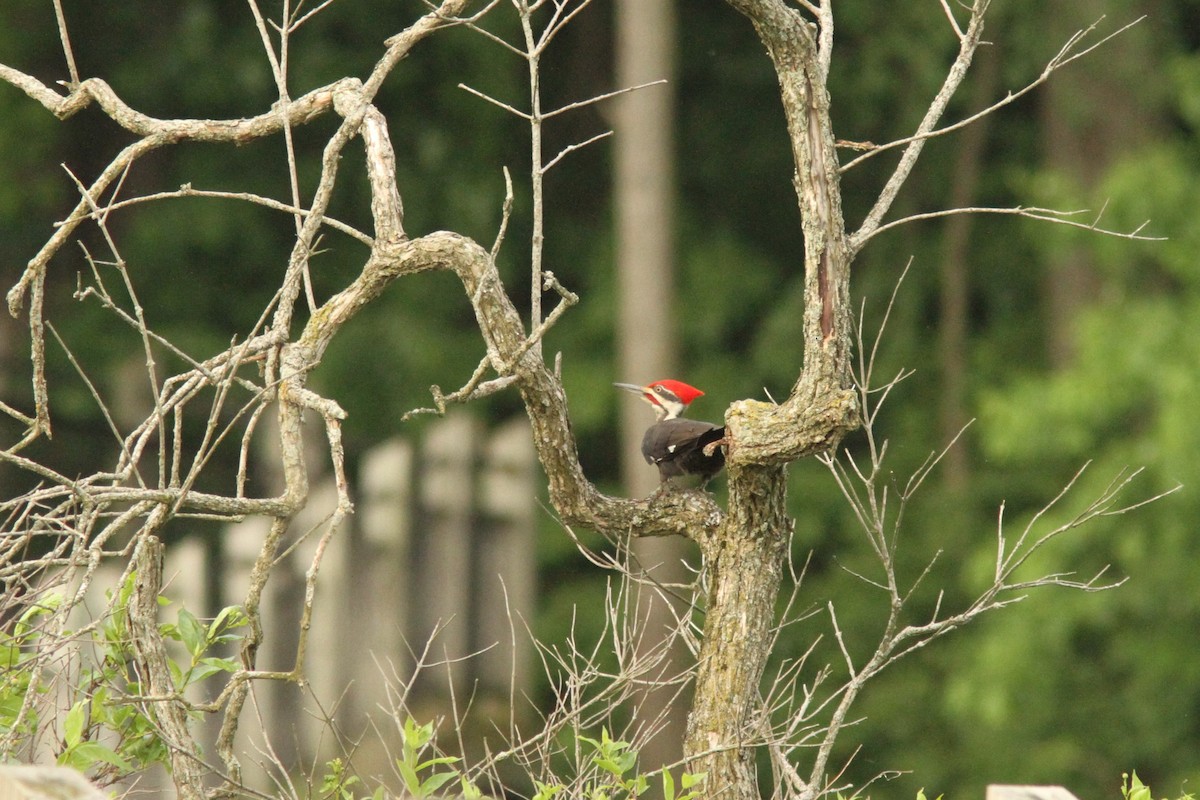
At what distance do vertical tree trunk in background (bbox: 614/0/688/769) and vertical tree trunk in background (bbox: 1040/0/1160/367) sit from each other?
234cm

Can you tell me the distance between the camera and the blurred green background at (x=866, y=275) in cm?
827

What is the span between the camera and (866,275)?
9.73m

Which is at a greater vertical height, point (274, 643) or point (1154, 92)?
point (1154, 92)

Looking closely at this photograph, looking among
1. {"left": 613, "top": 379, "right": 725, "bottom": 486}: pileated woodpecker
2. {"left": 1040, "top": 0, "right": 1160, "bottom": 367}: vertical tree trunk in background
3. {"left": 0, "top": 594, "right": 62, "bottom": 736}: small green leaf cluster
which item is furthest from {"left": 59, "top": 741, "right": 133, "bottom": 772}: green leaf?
→ {"left": 1040, "top": 0, "right": 1160, "bottom": 367}: vertical tree trunk in background

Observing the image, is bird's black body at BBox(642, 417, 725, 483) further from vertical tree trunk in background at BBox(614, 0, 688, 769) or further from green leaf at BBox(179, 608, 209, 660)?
vertical tree trunk in background at BBox(614, 0, 688, 769)

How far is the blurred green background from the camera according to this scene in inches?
326

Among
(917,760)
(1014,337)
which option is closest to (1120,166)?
(1014,337)

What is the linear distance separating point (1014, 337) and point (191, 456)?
544cm

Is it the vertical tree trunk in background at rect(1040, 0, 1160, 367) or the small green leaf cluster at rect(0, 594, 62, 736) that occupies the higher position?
the vertical tree trunk in background at rect(1040, 0, 1160, 367)

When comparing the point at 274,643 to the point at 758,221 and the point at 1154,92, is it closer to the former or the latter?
the point at 758,221

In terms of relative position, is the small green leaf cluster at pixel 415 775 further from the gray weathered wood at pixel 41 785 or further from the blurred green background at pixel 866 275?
the blurred green background at pixel 866 275

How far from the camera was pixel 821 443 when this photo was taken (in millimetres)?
2949

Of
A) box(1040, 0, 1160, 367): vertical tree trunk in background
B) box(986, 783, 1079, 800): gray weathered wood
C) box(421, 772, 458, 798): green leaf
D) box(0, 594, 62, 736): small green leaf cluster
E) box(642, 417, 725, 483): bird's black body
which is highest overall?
box(1040, 0, 1160, 367): vertical tree trunk in background

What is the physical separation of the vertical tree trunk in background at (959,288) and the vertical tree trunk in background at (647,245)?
231cm
